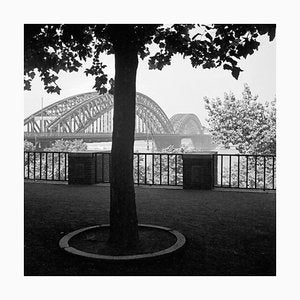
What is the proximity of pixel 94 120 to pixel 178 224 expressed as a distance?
61.2 meters

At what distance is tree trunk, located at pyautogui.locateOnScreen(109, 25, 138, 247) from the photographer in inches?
174

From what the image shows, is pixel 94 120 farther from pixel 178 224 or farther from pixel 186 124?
pixel 178 224

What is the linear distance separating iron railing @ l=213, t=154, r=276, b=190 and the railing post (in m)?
0.55

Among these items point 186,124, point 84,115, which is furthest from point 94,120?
point 186,124

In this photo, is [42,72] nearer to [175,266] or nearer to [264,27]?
[264,27]

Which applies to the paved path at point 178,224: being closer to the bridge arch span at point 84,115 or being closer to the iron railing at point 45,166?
the iron railing at point 45,166

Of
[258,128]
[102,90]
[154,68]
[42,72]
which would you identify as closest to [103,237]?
[102,90]

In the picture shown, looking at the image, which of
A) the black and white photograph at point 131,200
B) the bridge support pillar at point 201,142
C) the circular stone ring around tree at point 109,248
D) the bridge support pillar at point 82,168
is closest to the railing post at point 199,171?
the black and white photograph at point 131,200

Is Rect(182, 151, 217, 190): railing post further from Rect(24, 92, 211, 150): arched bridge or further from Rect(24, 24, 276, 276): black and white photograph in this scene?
Rect(24, 92, 211, 150): arched bridge

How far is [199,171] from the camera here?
932cm

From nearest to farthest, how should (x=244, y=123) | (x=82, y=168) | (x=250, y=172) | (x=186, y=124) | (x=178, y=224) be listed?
(x=178, y=224) < (x=82, y=168) < (x=244, y=123) < (x=250, y=172) < (x=186, y=124)

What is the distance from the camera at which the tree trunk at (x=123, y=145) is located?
4426 mm

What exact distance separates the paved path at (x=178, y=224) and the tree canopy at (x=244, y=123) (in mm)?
21186

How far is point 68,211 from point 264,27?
454 centimetres
